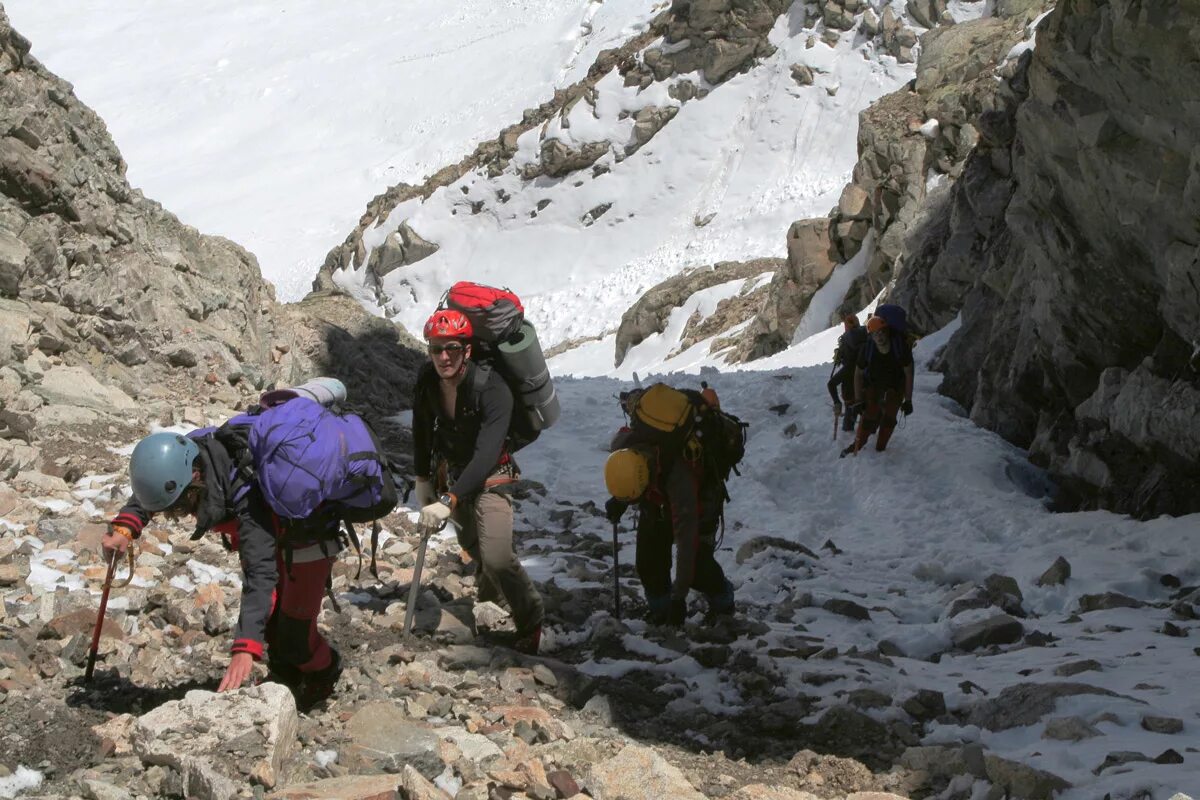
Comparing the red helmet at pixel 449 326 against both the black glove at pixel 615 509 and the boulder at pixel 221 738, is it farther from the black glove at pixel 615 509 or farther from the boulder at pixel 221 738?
the boulder at pixel 221 738

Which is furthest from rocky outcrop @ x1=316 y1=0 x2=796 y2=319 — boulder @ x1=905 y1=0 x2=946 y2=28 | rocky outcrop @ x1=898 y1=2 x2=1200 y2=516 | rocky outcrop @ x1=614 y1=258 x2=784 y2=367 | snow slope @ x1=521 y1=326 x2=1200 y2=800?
rocky outcrop @ x1=898 y1=2 x2=1200 y2=516

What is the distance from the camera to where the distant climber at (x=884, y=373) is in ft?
43.1

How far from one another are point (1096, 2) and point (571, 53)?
6569 cm

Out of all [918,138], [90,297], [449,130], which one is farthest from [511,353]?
[449,130]

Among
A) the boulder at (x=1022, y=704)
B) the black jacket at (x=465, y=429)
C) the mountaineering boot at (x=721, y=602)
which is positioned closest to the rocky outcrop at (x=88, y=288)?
the black jacket at (x=465, y=429)

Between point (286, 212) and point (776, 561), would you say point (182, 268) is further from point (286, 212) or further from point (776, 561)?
point (286, 212)

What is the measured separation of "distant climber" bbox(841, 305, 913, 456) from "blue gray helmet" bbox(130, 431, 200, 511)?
9.54m

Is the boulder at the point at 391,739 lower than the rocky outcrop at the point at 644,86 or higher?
lower

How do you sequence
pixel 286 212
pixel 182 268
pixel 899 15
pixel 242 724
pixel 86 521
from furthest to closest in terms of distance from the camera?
1. pixel 286 212
2. pixel 899 15
3. pixel 182 268
4. pixel 86 521
5. pixel 242 724

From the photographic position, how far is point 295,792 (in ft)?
14.4

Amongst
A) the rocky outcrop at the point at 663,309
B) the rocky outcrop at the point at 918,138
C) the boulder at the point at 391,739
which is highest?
the rocky outcrop at the point at 918,138

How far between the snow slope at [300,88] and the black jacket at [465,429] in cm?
5357

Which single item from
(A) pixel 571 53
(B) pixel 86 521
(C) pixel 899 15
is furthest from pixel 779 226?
(B) pixel 86 521

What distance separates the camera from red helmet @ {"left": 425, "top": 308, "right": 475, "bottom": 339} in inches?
239
